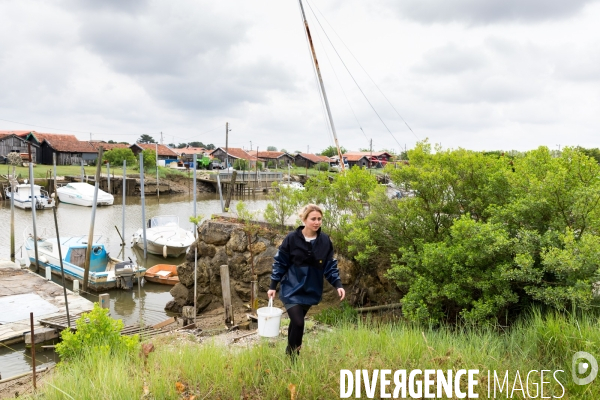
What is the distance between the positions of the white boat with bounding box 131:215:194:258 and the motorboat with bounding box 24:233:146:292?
124 inches

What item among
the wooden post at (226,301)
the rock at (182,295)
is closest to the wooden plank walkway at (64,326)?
the wooden post at (226,301)

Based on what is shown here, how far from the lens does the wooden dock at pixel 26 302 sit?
11154 mm

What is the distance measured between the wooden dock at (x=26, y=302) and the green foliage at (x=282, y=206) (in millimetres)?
5742

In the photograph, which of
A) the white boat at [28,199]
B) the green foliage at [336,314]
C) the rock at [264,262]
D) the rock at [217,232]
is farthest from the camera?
the white boat at [28,199]

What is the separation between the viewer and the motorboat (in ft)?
52.3

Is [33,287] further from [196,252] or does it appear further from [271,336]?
[271,336]

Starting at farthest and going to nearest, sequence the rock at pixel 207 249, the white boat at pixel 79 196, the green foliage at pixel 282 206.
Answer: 1. the white boat at pixel 79 196
2. the rock at pixel 207 249
3. the green foliage at pixel 282 206

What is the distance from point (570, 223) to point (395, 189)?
2718mm

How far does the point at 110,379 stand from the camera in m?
3.89

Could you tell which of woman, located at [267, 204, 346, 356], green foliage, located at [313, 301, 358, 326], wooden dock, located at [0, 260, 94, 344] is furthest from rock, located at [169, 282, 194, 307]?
woman, located at [267, 204, 346, 356]

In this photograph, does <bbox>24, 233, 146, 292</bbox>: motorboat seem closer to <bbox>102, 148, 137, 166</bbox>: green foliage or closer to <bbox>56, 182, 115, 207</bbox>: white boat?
<bbox>56, 182, 115, 207</bbox>: white boat

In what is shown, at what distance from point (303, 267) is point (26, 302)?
11.5 metres

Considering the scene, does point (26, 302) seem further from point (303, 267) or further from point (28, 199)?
point (28, 199)

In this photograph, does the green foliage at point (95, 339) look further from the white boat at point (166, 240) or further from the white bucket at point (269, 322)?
the white boat at point (166, 240)
